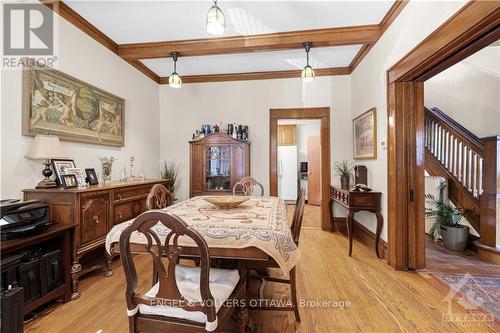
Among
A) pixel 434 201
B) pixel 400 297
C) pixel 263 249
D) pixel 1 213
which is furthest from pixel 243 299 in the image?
pixel 434 201

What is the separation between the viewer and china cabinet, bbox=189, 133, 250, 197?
3918mm

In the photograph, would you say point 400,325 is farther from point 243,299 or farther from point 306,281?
point 243,299

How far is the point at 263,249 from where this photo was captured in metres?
1.21

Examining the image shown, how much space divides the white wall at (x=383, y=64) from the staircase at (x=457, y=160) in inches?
52.3

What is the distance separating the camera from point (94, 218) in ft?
7.26

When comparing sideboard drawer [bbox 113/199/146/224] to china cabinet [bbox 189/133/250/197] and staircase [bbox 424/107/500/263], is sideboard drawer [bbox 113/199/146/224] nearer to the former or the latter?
china cabinet [bbox 189/133/250/197]

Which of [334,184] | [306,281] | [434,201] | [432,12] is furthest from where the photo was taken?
[334,184]

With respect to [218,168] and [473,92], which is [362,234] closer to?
[218,168]

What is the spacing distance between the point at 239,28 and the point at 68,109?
84.0 inches

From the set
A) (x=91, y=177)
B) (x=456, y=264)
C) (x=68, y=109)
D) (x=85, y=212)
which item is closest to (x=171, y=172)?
(x=91, y=177)

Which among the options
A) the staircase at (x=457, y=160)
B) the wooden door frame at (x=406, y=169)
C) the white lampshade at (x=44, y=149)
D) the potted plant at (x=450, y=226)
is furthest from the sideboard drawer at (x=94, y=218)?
the staircase at (x=457, y=160)

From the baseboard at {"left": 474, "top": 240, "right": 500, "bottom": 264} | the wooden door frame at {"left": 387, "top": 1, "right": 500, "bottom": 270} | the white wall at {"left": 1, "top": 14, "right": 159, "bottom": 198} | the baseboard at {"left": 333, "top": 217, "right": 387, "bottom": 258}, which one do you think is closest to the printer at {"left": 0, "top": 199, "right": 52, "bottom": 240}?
the white wall at {"left": 1, "top": 14, "right": 159, "bottom": 198}

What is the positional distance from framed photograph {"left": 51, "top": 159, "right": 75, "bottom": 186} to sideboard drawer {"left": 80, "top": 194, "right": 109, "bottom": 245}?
338 millimetres

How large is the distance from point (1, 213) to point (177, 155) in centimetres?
290
